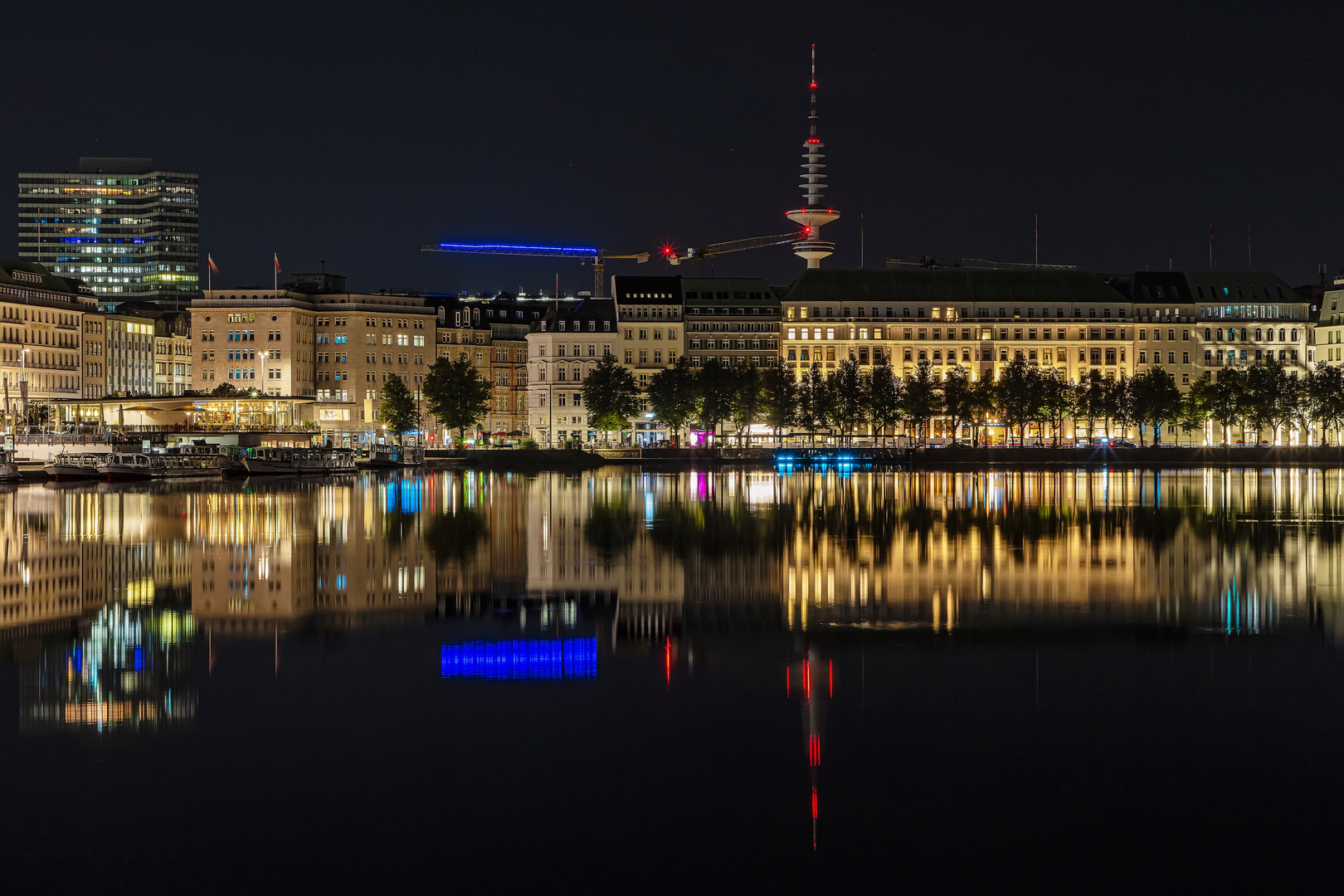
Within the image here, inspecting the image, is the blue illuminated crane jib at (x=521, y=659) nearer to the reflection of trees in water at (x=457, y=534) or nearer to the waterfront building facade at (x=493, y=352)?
the reflection of trees in water at (x=457, y=534)

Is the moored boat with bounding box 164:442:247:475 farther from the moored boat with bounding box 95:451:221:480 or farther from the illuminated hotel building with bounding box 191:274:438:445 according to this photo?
the illuminated hotel building with bounding box 191:274:438:445

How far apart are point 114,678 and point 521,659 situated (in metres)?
5.99

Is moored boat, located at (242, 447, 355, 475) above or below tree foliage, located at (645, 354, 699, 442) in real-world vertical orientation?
below

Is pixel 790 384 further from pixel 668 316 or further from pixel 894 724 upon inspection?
pixel 894 724

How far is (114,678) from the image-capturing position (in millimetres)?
21125

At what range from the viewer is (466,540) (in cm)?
4581

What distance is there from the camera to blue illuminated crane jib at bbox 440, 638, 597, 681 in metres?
21.7

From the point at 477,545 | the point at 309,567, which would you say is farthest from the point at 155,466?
the point at 309,567

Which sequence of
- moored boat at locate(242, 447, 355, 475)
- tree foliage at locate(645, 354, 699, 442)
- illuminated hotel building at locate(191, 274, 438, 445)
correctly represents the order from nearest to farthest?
moored boat at locate(242, 447, 355, 475), tree foliage at locate(645, 354, 699, 442), illuminated hotel building at locate(191, 274, 438, 445)

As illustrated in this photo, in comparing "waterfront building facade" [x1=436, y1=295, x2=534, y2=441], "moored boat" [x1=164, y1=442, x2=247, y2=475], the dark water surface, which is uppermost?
"waterfront building facade" [x1=436, y1=295, x2=534, y2=441]

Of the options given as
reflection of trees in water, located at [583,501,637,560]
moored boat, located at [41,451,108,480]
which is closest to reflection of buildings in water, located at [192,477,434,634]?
reflection of trees in water, located at [583,501,637,560]

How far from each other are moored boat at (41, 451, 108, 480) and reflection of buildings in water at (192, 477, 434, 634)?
44.4 metres

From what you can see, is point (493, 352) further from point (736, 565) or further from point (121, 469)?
point (736, 565)

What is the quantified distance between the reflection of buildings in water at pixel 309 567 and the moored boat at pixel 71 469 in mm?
44423
